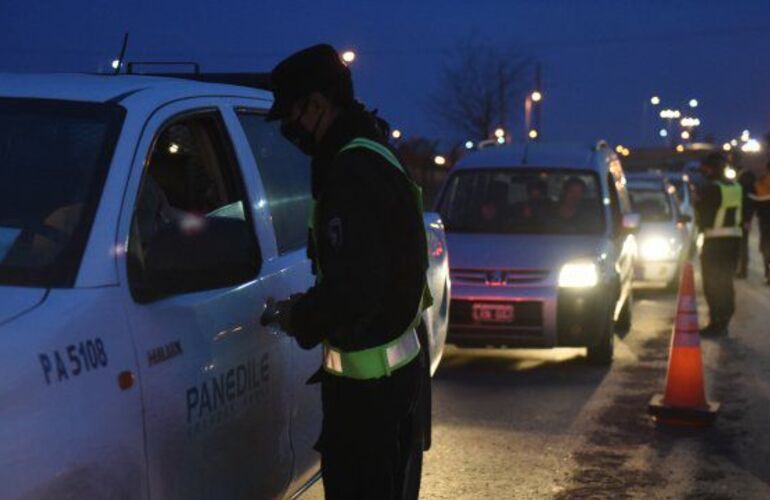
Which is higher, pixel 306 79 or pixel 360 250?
pixel 306 79

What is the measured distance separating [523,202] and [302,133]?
786 centimetres

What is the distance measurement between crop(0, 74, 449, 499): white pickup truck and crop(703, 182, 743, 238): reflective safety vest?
28.3ft

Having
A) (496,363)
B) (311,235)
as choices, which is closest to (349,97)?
(311,235)

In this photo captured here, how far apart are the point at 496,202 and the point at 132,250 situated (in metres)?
8.26

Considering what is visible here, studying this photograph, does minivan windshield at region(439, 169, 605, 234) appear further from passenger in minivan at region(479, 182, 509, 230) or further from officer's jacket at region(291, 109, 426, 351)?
officer's jacket at region(291, 109, 426, 351)

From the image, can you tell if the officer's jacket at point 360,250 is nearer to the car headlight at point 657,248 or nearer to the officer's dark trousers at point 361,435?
the officer's dark trousers at point 361,435

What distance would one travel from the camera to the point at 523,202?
11500 mm

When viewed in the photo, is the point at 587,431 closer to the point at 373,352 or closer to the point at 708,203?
the point at 373,352

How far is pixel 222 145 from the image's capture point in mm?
4477

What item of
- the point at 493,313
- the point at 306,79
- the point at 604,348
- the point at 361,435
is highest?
the point at 306,79

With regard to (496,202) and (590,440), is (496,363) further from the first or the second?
(590,440)

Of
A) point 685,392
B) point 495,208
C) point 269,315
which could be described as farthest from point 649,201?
point 269,315

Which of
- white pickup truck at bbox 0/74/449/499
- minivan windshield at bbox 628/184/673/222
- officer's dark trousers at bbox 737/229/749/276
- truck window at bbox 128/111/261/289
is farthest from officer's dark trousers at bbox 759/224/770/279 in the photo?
truck window at bbox 128/111/261/289

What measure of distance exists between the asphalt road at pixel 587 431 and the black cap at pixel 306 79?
3.10m
